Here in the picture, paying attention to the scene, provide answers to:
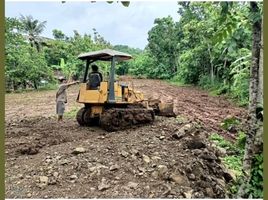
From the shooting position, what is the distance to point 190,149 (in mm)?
3660

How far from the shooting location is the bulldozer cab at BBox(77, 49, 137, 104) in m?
4.36

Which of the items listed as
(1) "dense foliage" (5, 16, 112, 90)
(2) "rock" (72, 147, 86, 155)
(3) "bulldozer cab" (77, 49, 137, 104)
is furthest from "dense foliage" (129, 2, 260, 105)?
(1) "dense foliage" (5, 16, 112, 90)

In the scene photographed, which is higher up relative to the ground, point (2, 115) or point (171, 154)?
point (2, 115)

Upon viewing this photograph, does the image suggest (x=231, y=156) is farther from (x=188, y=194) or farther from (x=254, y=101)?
(x=254, y=101)

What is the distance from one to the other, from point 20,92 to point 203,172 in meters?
9.47

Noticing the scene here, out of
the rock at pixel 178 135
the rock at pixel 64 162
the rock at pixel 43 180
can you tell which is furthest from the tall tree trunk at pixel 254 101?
the rock at pixel 178 135

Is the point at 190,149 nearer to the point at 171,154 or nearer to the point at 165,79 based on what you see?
the point at 171,154

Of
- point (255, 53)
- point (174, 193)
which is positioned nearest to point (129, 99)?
point (174, 193)

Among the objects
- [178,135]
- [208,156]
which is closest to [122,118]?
[178,135]

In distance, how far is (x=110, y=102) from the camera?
438 cm

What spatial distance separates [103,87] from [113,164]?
1353mm

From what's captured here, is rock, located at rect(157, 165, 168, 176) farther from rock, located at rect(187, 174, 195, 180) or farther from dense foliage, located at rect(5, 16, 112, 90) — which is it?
dense foliage, located at rect(5, 16, 112, 90)

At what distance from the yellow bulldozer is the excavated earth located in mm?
126

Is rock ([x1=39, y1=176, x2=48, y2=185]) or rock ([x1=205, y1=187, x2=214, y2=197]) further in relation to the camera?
rock ([x1=39, y1=176, x2=48, y2=185])
